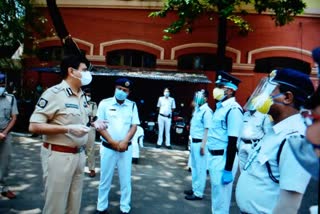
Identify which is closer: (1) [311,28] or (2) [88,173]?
(2) [88,173]

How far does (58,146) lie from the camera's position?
370 cm

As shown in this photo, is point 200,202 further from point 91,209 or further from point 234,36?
point 234,36

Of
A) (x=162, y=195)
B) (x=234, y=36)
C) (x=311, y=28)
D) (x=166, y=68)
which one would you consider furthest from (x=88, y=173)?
(x=311, y=28)

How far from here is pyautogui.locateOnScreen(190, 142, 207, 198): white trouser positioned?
20.6 ft

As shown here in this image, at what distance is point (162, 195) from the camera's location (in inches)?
251

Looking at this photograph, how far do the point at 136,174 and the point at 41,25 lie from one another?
9.95 m

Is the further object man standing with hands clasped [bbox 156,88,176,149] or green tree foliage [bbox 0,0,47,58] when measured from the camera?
Answer: green tree foliage [bbox 0,0,47,58]

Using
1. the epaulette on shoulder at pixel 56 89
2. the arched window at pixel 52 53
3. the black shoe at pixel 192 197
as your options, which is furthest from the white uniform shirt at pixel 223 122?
the arched window at pixel 52 53

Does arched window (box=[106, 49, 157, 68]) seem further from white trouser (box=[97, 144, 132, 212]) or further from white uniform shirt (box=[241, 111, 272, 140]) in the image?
white trouser (box=[97, 144, 132, 212])

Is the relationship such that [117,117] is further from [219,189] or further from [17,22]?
[17,22]

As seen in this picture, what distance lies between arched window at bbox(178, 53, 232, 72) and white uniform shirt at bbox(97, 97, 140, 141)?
31.4 feet

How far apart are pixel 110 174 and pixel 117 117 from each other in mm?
847

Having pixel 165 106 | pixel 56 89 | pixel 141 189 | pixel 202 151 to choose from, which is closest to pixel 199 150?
pixel 202 151

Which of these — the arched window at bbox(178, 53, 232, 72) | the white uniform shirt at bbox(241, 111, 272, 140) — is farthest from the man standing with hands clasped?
the white uniform shirt at bbox(241, 111, 272, 140)
